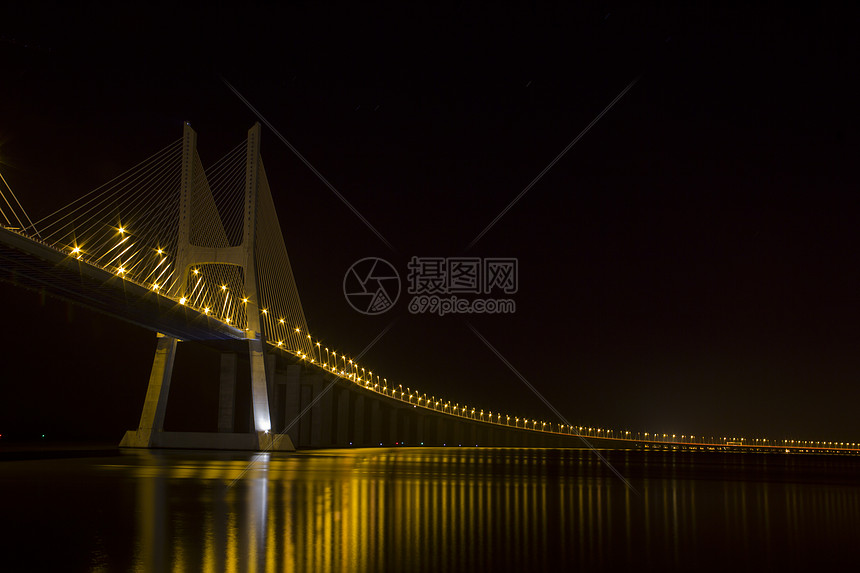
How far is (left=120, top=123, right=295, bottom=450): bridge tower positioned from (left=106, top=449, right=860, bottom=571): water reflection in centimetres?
2114

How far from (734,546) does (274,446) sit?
3582cm

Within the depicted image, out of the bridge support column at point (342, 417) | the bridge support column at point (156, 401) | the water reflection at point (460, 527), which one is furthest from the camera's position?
the bridge support column at point (342, 417)

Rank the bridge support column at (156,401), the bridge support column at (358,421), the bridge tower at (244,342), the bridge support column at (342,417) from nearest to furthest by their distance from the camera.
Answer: the bridge tower at (244,342), the bridge support column at (156,401), the bridge support column at (342,417), the bridge support column at (358,421)

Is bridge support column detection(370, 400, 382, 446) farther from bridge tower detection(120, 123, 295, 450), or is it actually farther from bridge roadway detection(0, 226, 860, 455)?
bridge tower detection(120, 123, 295, 450)

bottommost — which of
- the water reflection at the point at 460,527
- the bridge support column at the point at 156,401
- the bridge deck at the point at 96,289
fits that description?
the water reflection at the point at 460,527

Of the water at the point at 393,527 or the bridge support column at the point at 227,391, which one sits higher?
the bridge support column at the point at 227,391

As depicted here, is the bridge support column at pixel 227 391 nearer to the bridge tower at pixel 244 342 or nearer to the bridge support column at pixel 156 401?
the bridge tower at pixel 244 342

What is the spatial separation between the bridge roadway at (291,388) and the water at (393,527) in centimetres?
1124

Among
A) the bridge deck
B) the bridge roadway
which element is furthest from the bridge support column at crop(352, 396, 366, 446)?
the bridge deck

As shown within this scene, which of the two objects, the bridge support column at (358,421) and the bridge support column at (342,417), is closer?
the bridge support column at (342,417)

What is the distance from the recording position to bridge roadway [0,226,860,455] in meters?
28.5

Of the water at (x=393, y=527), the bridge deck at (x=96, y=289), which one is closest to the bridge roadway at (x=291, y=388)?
the bridge deck at (x=96, y=289)

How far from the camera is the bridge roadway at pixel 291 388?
28.5 m

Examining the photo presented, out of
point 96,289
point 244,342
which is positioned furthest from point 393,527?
point 244,342
